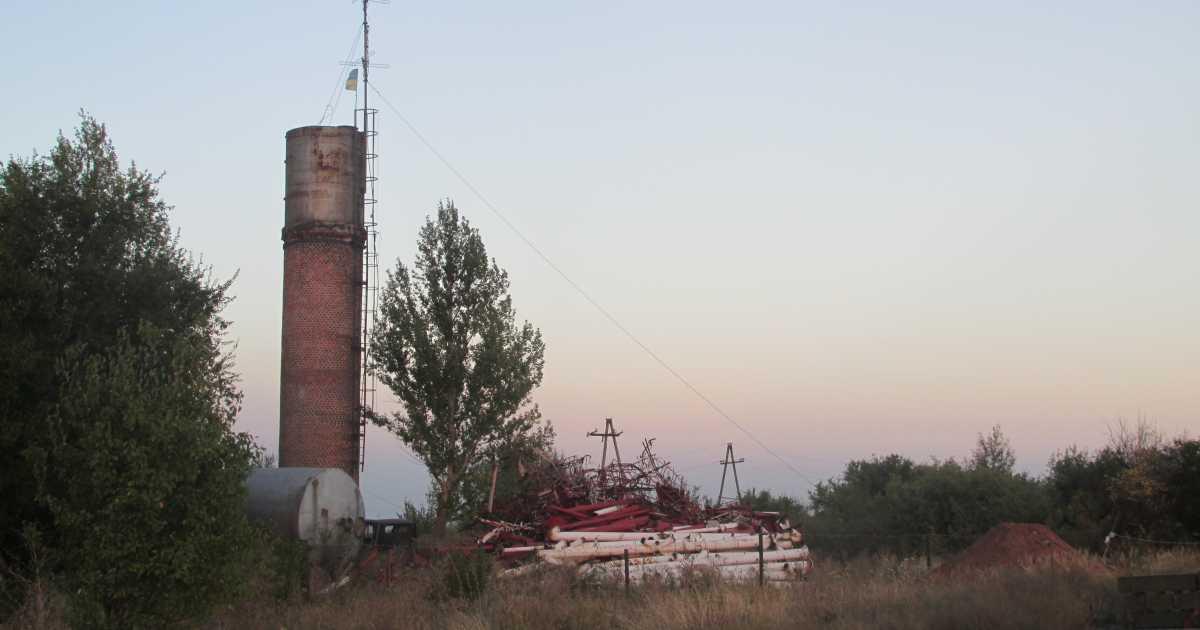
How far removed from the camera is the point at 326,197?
35.0 meters

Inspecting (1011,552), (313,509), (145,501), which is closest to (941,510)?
(1011,552)

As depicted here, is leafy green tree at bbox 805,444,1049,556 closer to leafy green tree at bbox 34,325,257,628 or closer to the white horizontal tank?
the white horizontal tank

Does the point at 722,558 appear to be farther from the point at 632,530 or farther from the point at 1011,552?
the point at 1011,552

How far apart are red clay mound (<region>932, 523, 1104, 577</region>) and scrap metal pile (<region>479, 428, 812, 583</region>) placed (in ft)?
11.8

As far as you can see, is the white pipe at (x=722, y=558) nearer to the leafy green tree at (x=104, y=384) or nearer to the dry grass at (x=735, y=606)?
the dry grass at (x=735, y=606)

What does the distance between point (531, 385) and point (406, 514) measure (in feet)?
27.5

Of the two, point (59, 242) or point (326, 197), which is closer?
point (59, 242)

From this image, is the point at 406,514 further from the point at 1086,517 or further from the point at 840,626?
the point at 840,626

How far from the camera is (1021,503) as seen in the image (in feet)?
113

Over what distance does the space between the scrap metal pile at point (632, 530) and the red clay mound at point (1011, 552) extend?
3.60 metres

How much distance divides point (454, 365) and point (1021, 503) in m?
18.8

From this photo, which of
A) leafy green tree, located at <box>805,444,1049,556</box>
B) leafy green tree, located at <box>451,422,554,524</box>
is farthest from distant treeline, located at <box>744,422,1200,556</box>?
leafy green tree, located at <box>451,422,554,524</box>

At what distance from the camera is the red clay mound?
23000mm

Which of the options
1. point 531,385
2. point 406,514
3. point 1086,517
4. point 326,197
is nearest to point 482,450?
point 531,385
